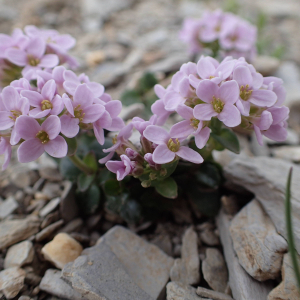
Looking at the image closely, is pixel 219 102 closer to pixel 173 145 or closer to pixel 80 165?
pixel 173 145

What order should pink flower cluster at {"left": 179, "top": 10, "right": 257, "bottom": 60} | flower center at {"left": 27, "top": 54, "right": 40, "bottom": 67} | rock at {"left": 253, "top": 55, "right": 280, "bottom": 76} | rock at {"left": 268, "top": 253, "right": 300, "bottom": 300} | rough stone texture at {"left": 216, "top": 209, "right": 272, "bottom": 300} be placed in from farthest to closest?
rock at {"left": 253, "top": 55, "right": 280, "bottom": 76}
pink flower cluster at {"left": 179, "top": 10, "right": 257, "bottom": 60}
flower center at {"left": 27, "top": 54, "right": 40, "bottom": 67}
rough stone texture at {"left": 216, "top": 209, "right": 272, "bottom": 300}
rock at {"left": 268, "top": 253, "right": 300, "bottom": 300}

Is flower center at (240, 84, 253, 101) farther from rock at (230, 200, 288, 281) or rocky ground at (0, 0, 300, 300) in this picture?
rock at (230, 200, 288, 281)

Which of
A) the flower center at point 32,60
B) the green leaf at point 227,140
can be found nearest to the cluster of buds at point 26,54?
the flower center at point 32,60

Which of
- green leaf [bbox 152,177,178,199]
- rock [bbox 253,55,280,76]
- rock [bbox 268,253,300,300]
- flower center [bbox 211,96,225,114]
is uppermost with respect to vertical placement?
flower center [bbox 211,96,225,114]

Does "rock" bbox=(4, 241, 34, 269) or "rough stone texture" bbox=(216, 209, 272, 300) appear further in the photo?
"rock" bbox=(4, 241, 34, 269)


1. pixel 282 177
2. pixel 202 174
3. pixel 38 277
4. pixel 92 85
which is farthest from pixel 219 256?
pixel 92 85

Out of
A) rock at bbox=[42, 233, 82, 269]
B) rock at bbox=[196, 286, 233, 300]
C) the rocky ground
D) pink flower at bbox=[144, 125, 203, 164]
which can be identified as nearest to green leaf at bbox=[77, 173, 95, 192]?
the rocky ground
